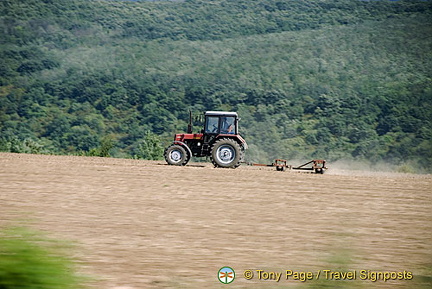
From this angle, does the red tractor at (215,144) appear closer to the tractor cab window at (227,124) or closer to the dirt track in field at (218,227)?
the tractor cab window at (227,124)

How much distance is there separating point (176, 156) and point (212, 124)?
1.88m

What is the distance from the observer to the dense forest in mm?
58219

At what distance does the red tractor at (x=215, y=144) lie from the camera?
74.8ft

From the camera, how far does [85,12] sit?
110188 millimetres

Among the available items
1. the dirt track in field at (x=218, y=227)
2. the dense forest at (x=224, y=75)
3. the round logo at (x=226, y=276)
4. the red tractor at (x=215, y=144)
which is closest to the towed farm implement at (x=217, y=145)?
the red tractor at (x=215, y=144)

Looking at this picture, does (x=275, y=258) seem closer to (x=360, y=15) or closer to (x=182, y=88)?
(x=182, y=88)

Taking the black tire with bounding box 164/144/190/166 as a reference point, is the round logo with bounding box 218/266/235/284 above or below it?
below

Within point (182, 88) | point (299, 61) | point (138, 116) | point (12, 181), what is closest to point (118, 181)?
point (12, 181)

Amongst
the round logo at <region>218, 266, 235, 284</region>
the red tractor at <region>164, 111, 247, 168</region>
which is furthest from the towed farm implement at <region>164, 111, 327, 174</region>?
the round logo at <region>218, 266, 235, 284</region>

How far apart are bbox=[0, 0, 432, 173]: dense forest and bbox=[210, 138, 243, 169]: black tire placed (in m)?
15.6

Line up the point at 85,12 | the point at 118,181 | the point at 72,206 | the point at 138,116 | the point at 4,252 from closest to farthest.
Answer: the point at 4,252, the point at 72,206, the point at 118,181, the point at 138,116, the point at 85,12

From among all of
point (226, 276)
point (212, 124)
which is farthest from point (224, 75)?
point (226, 276)

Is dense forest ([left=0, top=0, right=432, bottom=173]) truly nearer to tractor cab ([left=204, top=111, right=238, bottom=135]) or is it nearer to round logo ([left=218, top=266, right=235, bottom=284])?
tractor cab ([left=204, top=111, right=238, bottom=135])

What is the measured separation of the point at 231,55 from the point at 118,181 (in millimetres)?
73113
